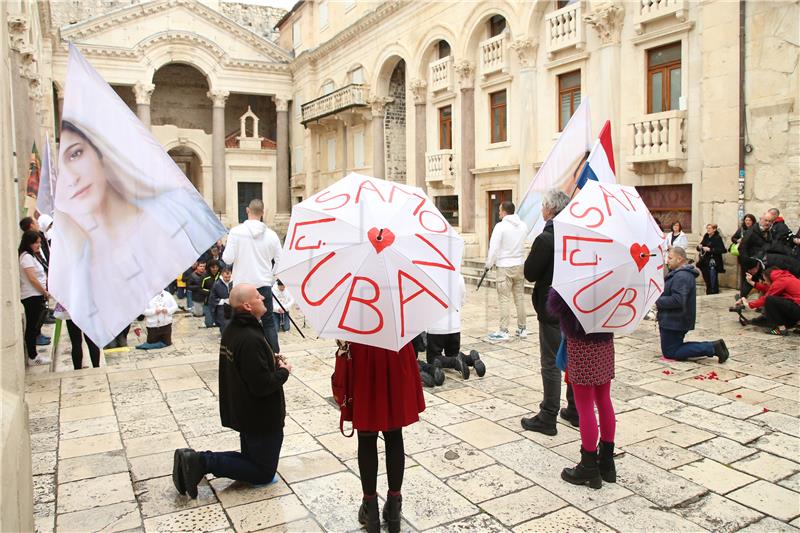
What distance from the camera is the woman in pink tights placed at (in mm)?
4309

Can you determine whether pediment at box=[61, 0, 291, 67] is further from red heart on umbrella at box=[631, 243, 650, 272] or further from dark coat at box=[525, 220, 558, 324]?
red heart on umbrella at box=[631, 243, 650, 272]

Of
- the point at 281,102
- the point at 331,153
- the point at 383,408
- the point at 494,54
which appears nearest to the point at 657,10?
the point at 494,54

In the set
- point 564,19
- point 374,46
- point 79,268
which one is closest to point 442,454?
point 79,268

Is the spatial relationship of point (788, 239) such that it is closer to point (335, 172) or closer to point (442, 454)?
point (442, 454)

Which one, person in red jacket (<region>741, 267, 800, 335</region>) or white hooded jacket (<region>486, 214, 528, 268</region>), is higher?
white hooded jacket (<region>486, 214, 528, 268</region>)

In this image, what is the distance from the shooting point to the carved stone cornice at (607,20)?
49.8 feet

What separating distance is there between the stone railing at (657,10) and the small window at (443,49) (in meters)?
9.10

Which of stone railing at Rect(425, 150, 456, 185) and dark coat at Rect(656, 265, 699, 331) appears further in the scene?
stone railing at Rect(425, 150, 456, 185)

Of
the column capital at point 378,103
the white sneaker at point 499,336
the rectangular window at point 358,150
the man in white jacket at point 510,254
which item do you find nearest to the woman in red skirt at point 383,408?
the white sneaker at point 499,336

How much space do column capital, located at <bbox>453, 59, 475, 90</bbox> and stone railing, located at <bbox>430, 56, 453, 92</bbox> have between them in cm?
62

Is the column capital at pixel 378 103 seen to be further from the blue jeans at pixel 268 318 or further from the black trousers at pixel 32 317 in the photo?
the blue jeans at pixel 268 318

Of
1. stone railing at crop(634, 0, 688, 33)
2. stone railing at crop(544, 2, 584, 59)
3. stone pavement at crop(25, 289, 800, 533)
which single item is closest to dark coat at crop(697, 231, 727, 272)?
stone railing at crop(634, 0, 688, 33)

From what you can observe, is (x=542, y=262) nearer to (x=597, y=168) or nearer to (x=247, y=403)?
(x=247, y=403)

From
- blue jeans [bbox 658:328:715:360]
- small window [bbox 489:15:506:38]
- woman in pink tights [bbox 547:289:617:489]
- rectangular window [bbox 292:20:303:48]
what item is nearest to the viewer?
woman in pink tights [bbox 547:289:617:489]
